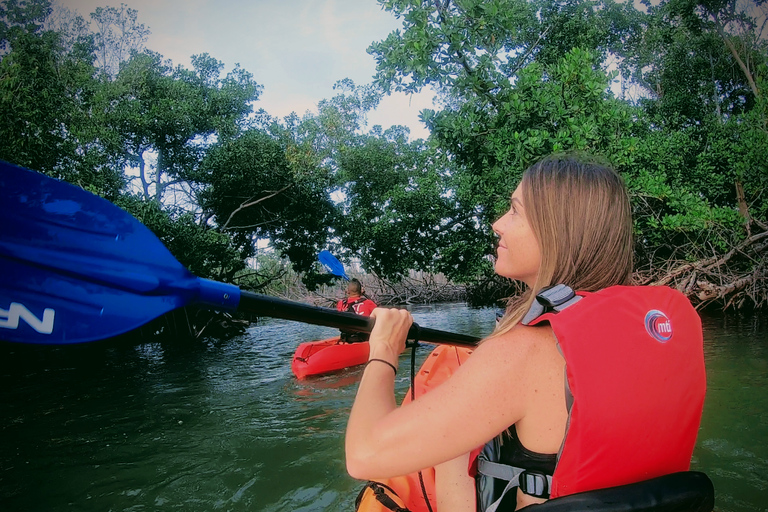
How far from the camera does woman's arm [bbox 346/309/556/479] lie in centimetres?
86

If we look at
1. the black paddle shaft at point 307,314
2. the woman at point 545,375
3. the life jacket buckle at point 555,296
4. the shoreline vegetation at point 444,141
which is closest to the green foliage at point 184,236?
the shoreline vegetation at point 444,141

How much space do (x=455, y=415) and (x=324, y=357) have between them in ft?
21.8

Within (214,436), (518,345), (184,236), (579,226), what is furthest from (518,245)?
(184,236)

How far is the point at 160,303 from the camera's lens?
1428 millimetres

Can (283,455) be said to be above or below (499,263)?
below

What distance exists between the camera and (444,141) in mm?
8031

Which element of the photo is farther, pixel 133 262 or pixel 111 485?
pixel 111 485

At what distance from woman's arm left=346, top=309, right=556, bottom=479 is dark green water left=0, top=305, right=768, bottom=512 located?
269cm

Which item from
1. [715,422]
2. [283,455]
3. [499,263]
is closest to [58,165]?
[283,455]

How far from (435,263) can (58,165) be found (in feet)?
30.0

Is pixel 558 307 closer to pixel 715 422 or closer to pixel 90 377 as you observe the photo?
pixel 715 422

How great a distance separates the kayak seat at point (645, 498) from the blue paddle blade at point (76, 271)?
95 centimetres

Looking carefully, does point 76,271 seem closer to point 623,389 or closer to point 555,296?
point 555,296

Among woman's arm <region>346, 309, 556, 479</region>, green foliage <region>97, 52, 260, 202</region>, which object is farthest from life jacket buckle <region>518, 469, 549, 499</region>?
green foliage <region>97, 52, 260, 202</region>
